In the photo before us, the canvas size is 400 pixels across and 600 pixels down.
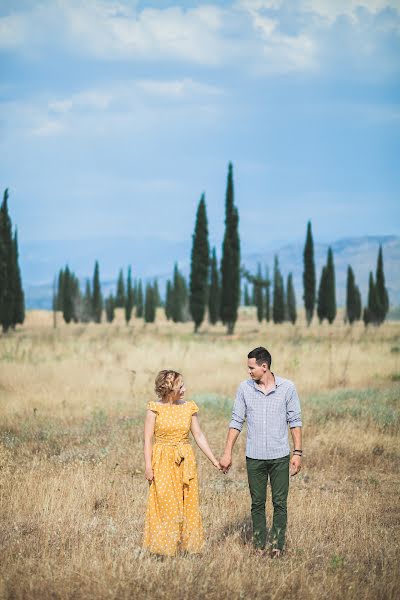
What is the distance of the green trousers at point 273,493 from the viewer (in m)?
5.07

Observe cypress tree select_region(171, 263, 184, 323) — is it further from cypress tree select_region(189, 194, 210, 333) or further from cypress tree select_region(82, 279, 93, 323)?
cypress tree select_region(189, 194, 210, 333)

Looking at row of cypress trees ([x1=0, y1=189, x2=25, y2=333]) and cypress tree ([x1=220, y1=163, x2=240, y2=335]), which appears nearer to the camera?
row of cypress trees ([x1=0, y1=189, x2=25, y2=333])

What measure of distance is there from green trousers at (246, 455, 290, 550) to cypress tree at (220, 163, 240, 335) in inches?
1450

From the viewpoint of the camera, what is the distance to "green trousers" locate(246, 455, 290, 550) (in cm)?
507

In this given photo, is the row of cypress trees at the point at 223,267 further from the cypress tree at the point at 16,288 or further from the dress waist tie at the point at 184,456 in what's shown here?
the dress waist tie at the point at 184,456

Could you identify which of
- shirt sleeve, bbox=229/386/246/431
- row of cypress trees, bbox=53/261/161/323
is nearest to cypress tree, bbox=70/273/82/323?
row of cypress trees, bbox=53/261/161/323

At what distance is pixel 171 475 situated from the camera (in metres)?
4.87

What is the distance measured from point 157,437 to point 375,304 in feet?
213

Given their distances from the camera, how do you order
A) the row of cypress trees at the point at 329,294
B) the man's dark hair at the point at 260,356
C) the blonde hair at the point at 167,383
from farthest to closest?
the row of cypress trees at the point at 329,294 → the man's dark hair at the point at 260,356 → the blonde hair at the point at 167,383

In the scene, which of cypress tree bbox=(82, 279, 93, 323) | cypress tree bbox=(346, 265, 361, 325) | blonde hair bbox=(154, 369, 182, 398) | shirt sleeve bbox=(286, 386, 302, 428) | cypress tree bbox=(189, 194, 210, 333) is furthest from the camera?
cypress tree bbox=(82, 279, 93, 323)

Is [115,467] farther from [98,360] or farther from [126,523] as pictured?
[98,360]

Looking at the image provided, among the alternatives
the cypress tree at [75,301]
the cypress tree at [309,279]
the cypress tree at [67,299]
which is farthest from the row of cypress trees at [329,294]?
the cypress tree at [75,301]

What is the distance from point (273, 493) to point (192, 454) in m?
0.82

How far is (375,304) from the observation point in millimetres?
66688
